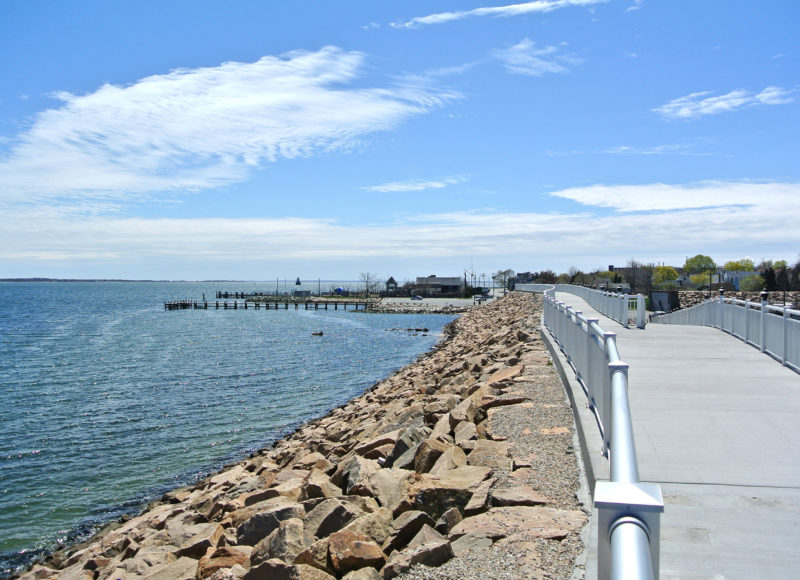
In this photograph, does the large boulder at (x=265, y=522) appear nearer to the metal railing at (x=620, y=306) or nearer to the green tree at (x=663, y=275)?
the metal railing at (x=620, y=306)

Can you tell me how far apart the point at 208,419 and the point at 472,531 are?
17.1m

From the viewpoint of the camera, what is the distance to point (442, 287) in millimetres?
125625

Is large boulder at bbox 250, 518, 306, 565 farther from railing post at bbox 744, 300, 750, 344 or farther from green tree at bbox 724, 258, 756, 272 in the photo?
green tree at bbox 724, 258, 756, 272

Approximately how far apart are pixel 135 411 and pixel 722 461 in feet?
66.0

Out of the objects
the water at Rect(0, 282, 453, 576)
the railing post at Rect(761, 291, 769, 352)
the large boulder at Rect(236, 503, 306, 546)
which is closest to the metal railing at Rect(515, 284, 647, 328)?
the railing post at Rect(761, 291, 769, 352)

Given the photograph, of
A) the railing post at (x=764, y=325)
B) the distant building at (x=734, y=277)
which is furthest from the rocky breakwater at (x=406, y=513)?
the distant building at (x=734, y=277)

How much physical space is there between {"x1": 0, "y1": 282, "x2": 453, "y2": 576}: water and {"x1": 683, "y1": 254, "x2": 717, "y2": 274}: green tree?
59.1 m

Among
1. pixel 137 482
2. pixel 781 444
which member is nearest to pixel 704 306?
pixel 781 444

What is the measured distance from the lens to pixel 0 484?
14758mm

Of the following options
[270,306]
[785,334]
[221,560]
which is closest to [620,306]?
[785,334]

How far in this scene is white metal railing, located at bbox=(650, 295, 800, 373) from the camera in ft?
35.8

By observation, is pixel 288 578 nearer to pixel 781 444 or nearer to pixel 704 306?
pixel 781 444

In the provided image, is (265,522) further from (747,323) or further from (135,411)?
(135,411)

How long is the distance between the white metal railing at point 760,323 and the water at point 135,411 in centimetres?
1219
